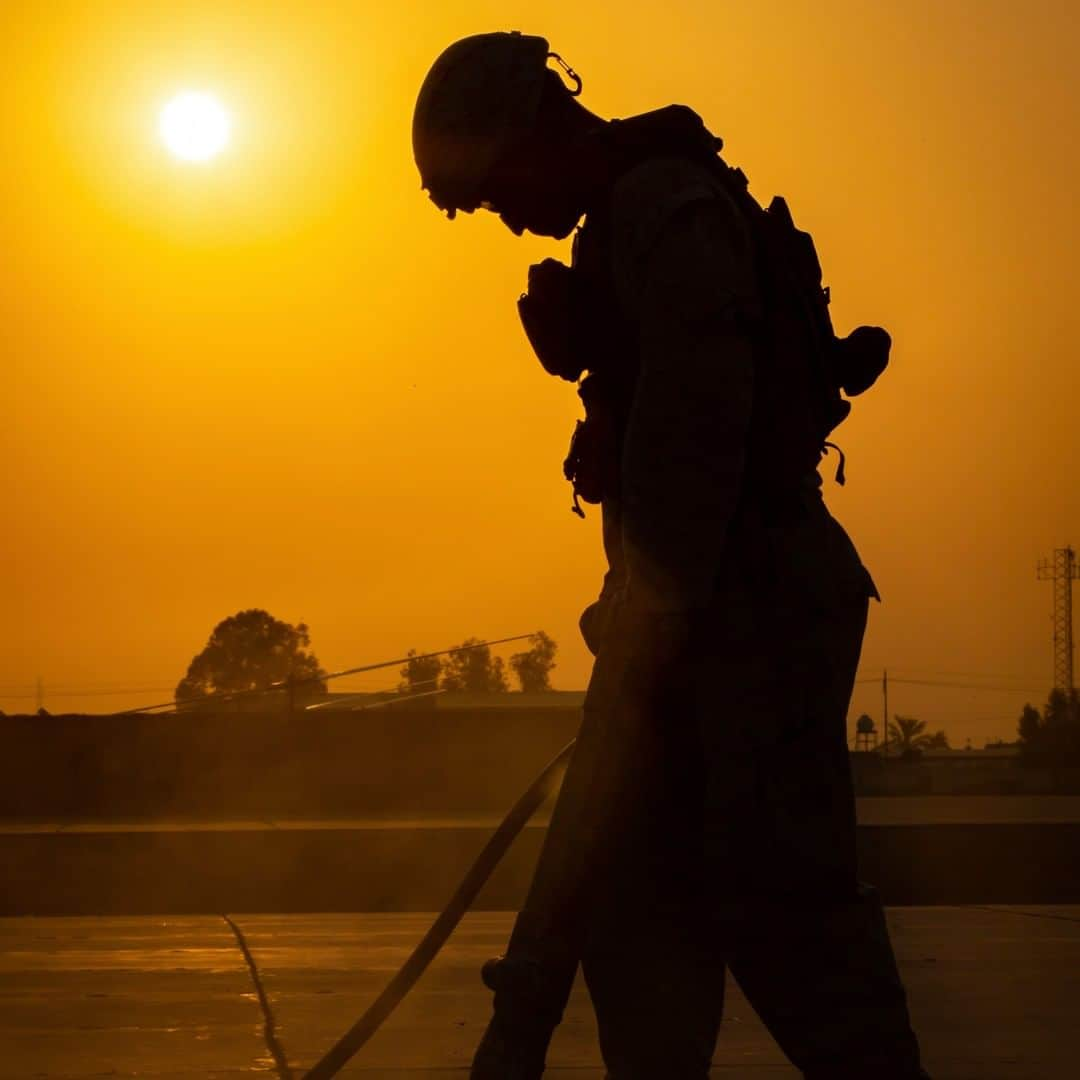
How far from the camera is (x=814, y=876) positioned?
3432 millimetres

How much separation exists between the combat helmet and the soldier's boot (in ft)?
4.22

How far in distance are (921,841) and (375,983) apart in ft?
33.3

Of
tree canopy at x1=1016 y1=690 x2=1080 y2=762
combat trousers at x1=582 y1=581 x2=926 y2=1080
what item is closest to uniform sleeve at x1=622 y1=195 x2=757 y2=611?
combat trousers at x1=582 y1=581 x2=926 y2=1080

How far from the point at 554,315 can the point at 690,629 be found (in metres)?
0.60

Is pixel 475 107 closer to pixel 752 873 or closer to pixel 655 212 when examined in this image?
pixel 655 212

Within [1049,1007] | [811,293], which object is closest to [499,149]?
[811,293]

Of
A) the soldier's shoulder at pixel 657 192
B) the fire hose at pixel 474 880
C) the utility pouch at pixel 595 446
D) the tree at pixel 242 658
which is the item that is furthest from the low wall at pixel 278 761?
the tree at pixel 242 658

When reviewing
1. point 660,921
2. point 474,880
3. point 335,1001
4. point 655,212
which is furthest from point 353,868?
point 655,212

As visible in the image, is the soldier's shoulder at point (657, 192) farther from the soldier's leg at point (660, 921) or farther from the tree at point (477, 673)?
the tree at point (477, 673)

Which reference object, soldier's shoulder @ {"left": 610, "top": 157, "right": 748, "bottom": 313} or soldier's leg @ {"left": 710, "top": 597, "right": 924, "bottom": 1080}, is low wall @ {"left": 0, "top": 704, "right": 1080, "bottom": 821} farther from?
soldier's shoulder @ {"left": 610, "top": 157, "right": 748, "bottom": 313}

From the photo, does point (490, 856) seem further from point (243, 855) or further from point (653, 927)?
point (243, 855)

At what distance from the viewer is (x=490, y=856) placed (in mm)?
3889

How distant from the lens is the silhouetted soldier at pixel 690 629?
11.0 feet

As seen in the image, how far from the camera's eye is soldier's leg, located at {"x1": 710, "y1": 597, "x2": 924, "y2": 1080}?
135 inches
